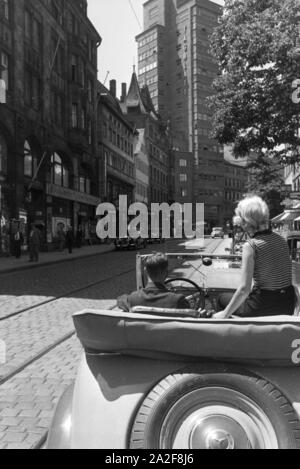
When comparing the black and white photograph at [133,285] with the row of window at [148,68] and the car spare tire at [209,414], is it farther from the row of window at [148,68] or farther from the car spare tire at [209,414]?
the row of window at [148,68]

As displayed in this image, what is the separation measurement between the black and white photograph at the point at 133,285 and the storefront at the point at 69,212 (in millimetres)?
204

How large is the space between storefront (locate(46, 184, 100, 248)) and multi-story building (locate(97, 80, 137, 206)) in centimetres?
440

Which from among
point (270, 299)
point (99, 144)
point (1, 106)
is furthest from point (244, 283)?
point (99, 144)

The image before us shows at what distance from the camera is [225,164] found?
112000 millimetres

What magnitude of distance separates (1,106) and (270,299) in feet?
81.0

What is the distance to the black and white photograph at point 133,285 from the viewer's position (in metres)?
2.67

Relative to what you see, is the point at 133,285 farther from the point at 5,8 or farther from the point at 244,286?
the point at 5,8

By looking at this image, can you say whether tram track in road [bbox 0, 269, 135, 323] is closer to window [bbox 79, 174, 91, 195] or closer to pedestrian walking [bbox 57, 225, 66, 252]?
pedestrian walking [bbox 57, 225, 66, 252]

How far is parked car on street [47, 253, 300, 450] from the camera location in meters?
2.64

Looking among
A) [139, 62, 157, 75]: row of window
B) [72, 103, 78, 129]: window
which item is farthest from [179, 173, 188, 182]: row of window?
[72, 103, 78, 129]: window

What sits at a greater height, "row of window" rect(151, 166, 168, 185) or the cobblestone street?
"row of window" rect(151, 166, 168, 185)

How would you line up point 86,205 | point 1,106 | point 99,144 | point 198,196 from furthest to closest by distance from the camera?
1. point 198,196
2. point 99,144
3. point 86,205
4. point 1,106

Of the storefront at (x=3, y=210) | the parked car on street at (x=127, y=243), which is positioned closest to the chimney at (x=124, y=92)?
the parked car on street at (x=127, y=243)
